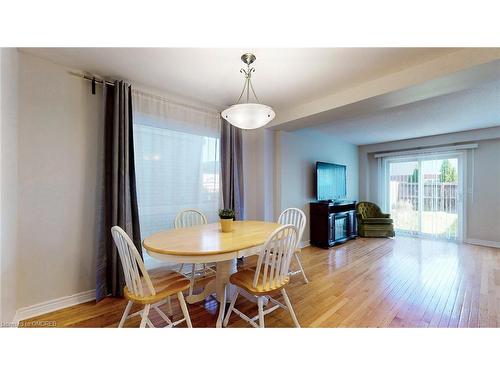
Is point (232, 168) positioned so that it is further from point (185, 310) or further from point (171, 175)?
point (185, 310)

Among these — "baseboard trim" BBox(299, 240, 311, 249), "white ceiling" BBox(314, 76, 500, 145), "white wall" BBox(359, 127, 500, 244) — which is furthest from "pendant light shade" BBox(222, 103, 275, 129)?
"white wall" BBox(359, 127, 500, 244)

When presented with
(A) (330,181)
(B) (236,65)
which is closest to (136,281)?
(B) (236,65)

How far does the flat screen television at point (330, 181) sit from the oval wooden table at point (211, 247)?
2475 mm

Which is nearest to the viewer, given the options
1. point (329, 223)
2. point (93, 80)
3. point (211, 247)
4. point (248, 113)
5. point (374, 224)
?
point (211, 247)

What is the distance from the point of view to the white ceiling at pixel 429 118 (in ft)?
8.63

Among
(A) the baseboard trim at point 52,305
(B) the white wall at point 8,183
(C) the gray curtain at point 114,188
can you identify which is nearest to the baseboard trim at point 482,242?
(C) the gray curtain at point 114,188

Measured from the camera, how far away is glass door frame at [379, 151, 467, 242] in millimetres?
4211

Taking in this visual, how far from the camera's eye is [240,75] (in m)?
2.11

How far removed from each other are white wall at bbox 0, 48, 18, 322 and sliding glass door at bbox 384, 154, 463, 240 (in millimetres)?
6502

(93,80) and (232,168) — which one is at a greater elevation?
(93,80)

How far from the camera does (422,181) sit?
473cm

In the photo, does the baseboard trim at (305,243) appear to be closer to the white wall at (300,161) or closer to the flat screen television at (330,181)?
the white wall at (300,161)

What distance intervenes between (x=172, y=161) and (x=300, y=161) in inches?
92.3
